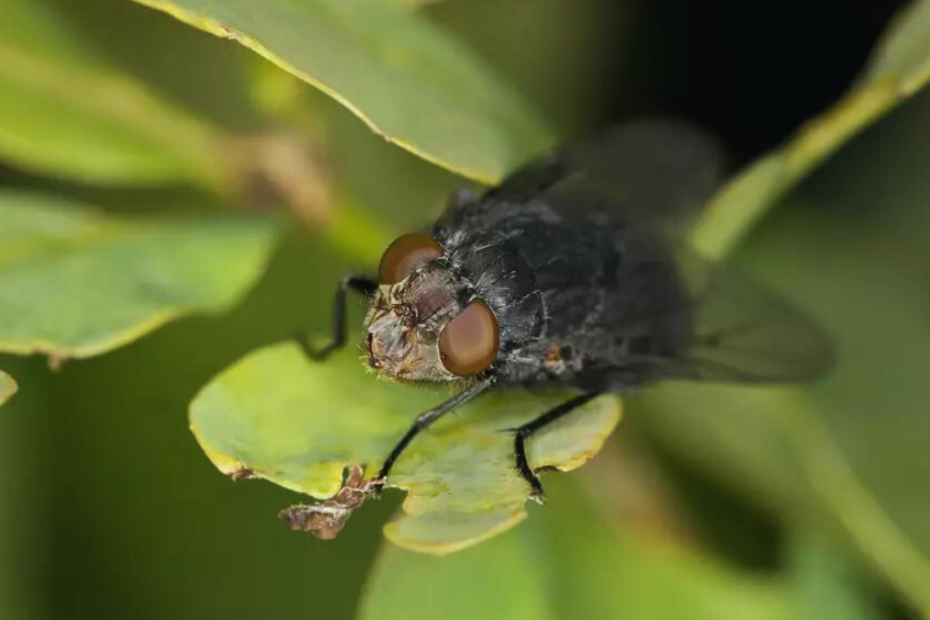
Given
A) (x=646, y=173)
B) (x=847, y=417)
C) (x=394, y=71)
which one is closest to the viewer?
(x=394, y=71)

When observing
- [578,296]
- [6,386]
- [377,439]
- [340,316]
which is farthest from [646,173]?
[6,386]

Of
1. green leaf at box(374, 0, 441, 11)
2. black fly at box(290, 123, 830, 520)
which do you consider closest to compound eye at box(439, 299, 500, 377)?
black fly at box(290, 123, 830, 520)

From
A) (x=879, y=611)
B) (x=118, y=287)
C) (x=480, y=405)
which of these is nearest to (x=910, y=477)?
(x=879, y=611)

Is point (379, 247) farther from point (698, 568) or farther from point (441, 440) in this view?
point (698, 568)

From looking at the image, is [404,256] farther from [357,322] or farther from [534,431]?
[534,431]

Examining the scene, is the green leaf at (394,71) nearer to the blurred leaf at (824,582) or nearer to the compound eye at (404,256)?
the compound eye at (404,256)

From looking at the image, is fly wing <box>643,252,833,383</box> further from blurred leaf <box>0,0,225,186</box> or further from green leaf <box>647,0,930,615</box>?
blurred leaf <box>0,0,225,186</box>

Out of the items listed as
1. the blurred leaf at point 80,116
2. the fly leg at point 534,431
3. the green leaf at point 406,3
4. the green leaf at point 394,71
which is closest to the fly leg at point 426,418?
the fly leg at point 534,431
